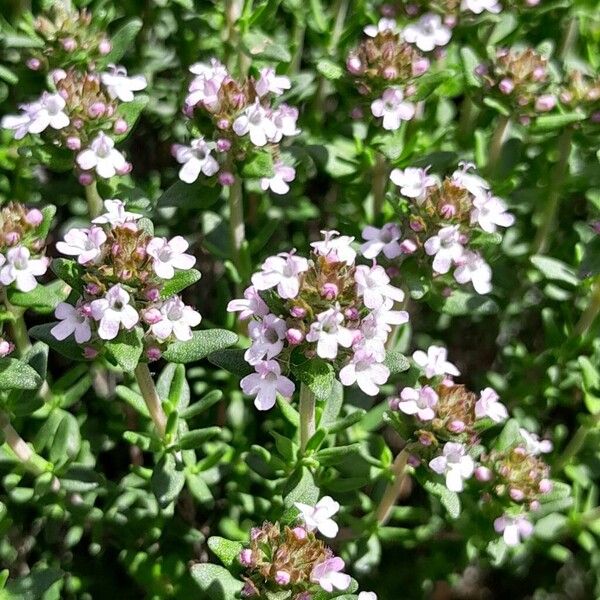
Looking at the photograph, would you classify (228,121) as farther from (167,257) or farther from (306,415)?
(306,415)

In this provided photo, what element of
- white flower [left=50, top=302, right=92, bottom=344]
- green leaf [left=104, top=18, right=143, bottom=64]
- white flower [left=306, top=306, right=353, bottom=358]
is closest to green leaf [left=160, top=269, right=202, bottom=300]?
white flower [left=50, top=302, right=92, bottom=344]

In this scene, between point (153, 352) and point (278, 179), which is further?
point (278, 179)

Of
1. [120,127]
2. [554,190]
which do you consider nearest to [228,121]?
[120,127]

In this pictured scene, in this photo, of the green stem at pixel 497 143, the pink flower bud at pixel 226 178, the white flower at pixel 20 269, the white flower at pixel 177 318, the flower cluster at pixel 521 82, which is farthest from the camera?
the green stem at pixel 497 143

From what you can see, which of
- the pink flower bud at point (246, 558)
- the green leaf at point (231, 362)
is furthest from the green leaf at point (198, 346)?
the pink flower bud at point (246, 558)

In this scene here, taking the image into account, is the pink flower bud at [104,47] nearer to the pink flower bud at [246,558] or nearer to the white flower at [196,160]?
the white flower at [196,160]

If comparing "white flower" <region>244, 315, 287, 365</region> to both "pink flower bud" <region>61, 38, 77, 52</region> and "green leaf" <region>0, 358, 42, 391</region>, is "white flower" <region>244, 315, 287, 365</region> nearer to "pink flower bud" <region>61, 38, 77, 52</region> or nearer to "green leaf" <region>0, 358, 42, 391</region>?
"green leaf" <region>0, 358, 42, 391</region>
